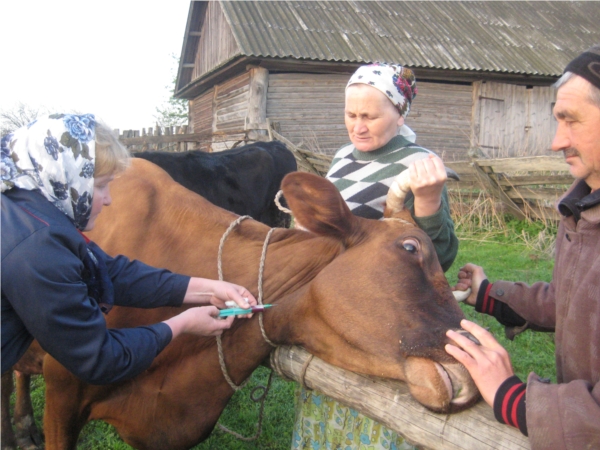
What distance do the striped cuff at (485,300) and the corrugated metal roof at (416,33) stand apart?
490 inches

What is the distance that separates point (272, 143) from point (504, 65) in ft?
38.1

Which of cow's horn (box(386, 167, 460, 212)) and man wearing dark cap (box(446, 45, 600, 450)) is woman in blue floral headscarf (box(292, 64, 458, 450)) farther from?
man wearing dark cap (box(446, 45, 600, 450))

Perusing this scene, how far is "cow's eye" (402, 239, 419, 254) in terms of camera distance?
6.40 feet

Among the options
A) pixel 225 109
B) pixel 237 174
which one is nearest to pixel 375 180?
pixel 237 174

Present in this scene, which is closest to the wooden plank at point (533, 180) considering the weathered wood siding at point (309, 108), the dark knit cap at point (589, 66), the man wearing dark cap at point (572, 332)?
the weathered wood siding at point (309, 108)

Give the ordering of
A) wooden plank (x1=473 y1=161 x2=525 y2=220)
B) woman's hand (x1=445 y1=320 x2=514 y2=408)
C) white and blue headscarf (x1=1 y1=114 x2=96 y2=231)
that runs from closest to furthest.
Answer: woman's hand (x1=445 y1=320 x2=514 y2=408) → white and blue headscarf (x1=1 y1=114 x2=96 y2=231) → wooden plank (x1=473 y1=161 x2=525 y2=220)

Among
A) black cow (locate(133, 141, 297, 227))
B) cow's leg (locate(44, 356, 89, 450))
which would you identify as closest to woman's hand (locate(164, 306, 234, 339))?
cow's leg (locate(44, 356, 89, 450))

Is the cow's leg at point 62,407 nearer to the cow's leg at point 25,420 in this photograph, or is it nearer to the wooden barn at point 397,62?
the cow's leg at point 25,420

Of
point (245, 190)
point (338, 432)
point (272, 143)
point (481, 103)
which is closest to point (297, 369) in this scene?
point (338, 432)

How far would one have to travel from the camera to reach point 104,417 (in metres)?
2.43

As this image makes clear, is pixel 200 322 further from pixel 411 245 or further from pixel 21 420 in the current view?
pixel 21 420

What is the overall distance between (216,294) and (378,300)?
66cm

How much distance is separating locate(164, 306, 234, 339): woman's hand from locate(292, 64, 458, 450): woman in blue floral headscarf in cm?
47

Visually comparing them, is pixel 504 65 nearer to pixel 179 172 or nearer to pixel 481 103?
pixel 481 103
